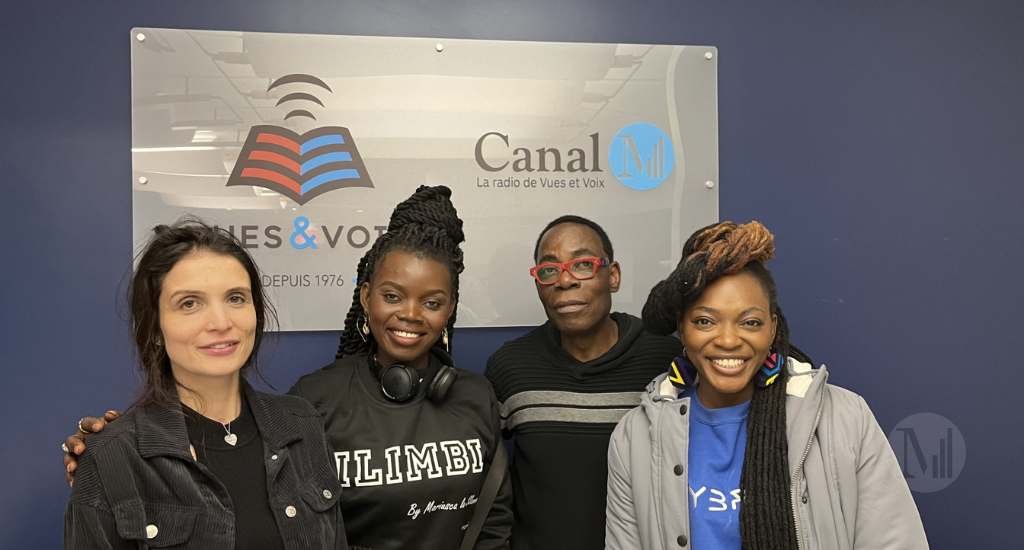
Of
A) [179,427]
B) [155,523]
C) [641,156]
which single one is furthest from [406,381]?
[641,156]

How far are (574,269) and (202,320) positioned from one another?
117 cm

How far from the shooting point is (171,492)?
1508mm

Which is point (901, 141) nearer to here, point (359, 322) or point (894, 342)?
point (894, 342)

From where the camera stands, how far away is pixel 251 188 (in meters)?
2.74

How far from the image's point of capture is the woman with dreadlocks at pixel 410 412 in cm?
193

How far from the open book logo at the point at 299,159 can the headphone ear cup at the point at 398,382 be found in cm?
104

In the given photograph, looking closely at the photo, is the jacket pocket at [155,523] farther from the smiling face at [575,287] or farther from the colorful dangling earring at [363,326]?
the smiling face at [575,287]

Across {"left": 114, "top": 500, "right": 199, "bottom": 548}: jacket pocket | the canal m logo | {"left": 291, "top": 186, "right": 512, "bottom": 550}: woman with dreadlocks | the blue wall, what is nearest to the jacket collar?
{"left": 114, "top": 500, "right": 199, "bottom": 548}: jacket pocket

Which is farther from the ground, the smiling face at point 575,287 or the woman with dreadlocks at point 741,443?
the smiling face at point 575,287

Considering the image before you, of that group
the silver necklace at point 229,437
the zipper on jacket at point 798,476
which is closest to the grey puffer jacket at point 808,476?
the zipper on jacket at point 798,476

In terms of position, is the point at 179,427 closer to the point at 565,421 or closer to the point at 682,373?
the point at 565,421

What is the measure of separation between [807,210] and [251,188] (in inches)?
91.8

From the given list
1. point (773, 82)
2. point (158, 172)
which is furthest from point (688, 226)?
point (158, 172)

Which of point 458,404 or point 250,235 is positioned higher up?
point 250,235
